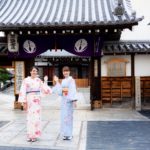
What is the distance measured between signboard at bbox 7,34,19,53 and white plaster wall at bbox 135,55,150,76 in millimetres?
4923

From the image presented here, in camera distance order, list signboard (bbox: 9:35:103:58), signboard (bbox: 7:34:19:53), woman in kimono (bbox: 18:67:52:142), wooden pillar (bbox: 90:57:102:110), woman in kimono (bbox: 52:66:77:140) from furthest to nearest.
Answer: wooden pillar (bbox: 90:57:102:110)
signboard (bbox: 7:34:19:53)
signboard (bbox: 9:35:103:58)
woman in kimono (bbox: 52:66:77:140)
woman in kimono (bbox: 18:67:52:142)

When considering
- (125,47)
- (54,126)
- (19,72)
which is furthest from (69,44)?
(54,126)

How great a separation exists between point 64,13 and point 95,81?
9.52 ft

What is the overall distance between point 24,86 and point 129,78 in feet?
25.5

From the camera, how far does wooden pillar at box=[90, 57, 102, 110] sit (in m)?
14.9

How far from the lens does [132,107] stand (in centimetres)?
1523

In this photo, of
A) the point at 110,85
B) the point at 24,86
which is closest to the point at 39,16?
the point at 110,85

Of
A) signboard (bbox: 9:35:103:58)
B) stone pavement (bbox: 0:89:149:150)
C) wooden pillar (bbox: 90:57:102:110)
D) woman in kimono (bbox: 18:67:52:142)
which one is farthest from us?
wooden pillar (bbox: 90:57:102:110)

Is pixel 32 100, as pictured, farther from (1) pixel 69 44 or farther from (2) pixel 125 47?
(2) pixel 125 47

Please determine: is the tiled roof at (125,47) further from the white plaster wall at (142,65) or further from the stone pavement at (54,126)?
the stone pavement at (54,126)

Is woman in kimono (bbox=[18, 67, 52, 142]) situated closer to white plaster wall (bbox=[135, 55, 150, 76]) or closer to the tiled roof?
the tiled roof

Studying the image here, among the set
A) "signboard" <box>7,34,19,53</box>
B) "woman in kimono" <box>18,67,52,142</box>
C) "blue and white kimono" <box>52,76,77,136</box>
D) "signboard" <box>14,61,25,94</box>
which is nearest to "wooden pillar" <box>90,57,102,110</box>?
"signboard" <box>14,61,25,94</box>

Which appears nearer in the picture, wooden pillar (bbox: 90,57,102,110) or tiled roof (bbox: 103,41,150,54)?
wooden pillar (bbox: 90,57,102,110)

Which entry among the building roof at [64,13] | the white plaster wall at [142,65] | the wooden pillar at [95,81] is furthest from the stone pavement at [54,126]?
the building roof at [64,13]
